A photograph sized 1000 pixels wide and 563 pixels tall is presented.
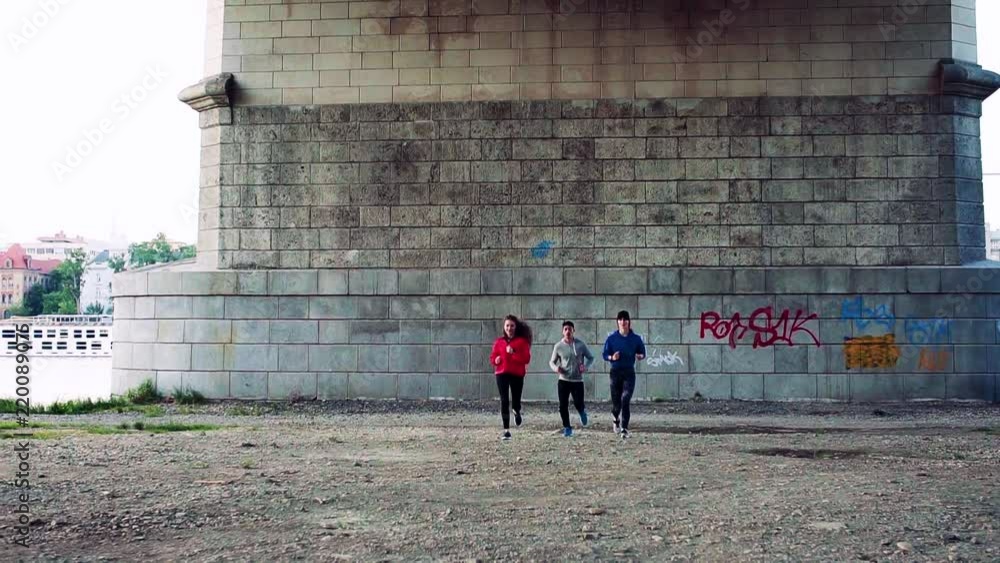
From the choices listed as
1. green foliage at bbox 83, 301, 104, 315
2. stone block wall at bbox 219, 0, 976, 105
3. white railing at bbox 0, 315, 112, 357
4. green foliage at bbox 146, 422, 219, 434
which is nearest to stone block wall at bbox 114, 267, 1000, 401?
green foliage at bbox 146, 422, 219, 434

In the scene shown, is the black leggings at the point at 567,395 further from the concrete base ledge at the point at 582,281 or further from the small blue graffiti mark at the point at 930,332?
the small blue graffiti mark at the point at 930,332

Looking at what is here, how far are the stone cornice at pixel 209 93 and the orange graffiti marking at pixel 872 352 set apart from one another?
11.6 m

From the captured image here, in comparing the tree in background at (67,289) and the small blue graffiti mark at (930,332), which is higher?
the tree in background at (67,289)

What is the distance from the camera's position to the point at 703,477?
9734 mm

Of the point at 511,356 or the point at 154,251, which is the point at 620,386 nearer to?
the point at 511,356

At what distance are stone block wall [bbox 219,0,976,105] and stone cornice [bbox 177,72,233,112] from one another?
289 mm

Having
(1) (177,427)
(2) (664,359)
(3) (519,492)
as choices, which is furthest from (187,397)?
(3) (519,492)

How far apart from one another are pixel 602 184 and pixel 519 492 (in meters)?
9.03

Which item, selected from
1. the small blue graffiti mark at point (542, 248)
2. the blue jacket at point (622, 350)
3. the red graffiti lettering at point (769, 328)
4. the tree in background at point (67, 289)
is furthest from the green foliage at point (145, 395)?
the tree in background at point (67, 289)

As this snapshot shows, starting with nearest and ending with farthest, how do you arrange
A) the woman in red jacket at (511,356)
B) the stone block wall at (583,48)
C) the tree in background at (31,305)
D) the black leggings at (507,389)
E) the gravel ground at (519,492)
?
the gravel ground at (519,492) < the black leggings at (507,389) < the woman in red jacket at (511,356) < the stone block wall at (583,48) < the tree in background at (31,305)

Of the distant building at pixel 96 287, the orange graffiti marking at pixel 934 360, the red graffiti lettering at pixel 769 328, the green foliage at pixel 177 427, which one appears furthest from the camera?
the distant building at pixel 96 287

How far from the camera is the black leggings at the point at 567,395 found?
511 inches

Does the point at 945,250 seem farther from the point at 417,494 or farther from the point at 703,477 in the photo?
the point at 417,494

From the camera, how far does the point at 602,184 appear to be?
17094 millimetres
